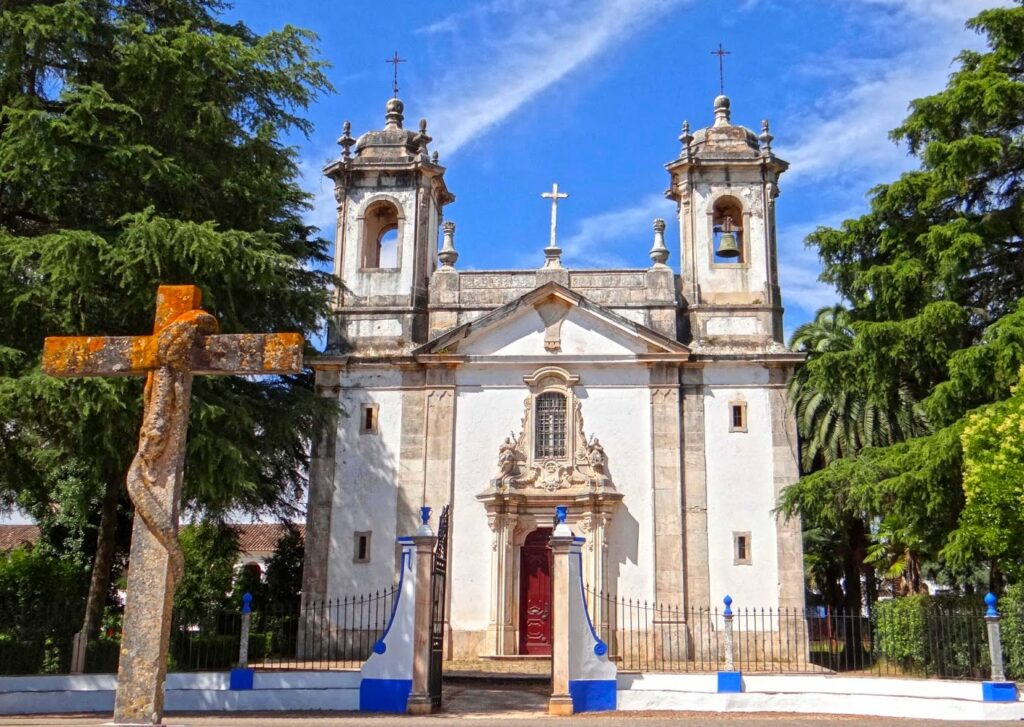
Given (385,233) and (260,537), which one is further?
(260,537)

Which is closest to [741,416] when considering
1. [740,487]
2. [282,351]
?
[740,487]

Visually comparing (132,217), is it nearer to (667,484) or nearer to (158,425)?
(158,425)

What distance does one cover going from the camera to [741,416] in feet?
70.2

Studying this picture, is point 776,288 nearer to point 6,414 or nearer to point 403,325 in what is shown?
point 403,325

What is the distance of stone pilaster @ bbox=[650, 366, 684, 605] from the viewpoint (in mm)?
20422

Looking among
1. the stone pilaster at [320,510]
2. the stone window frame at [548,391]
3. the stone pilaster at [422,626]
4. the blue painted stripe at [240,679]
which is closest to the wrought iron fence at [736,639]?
the stone window frame at [548,391]

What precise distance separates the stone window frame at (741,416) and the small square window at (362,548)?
7.79 meters

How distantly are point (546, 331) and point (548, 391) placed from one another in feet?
4.23

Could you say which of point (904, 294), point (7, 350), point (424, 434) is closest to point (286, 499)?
point (424, 434)

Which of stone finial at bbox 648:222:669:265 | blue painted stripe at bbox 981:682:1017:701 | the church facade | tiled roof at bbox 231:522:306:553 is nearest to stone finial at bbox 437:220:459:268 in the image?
the church facade

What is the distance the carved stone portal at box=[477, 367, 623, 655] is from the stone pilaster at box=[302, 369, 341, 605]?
324 centimetres

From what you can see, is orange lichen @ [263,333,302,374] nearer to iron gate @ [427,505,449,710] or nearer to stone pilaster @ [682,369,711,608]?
iron gate @ [427,505,449,710]

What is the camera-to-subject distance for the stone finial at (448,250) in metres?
23.0

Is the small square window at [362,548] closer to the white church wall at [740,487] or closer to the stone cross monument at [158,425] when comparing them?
the white church wall at [740,487]
